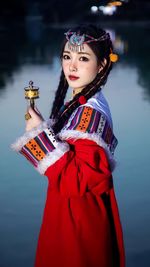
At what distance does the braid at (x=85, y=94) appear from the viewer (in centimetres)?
143

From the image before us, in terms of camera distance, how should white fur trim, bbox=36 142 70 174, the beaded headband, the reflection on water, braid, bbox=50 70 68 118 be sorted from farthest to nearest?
the reflection on water → braid, bbox=50 70 68 118 → the beaded headband → white fur trim, bbox=36 142 70 174

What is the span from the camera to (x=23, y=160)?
360cm

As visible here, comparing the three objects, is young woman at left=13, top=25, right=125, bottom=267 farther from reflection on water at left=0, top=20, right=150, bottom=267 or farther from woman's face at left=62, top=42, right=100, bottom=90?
reflection on water at left=0, top=20, right=150, bottom=267

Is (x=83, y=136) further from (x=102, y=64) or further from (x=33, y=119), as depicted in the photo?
(x=102, y=64)

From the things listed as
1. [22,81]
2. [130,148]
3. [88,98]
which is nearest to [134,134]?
[130,148]

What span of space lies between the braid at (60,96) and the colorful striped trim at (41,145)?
0.71 feet

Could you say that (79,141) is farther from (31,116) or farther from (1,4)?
(1,4)

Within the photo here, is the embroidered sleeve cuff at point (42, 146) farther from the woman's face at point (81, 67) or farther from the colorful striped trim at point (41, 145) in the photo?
the woman's face at point (81, 67)

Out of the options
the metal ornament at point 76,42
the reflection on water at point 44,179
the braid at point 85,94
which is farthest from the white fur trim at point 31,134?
the reflection on water at point 44,179

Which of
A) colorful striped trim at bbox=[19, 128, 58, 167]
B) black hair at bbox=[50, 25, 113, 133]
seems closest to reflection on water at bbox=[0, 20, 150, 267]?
black hair at bbox=[50, 25, 113, 133]

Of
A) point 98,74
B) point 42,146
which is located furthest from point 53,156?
point 98,74

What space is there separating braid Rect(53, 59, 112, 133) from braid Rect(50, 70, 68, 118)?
82 mm

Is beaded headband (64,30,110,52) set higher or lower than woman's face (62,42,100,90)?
higher

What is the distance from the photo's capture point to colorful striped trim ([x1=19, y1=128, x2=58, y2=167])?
133 centimetres
